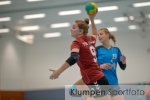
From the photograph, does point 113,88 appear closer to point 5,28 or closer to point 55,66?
point 55,66

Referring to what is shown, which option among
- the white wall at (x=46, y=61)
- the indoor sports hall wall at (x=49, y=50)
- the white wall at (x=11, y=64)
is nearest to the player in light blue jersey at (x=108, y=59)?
the indoor sports hall wall at (x=49, y=50)

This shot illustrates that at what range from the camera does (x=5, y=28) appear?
7.04 metres

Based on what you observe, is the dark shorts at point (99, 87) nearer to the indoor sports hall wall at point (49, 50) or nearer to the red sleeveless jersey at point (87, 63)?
the red sleeveless jersey at point (87, 63)

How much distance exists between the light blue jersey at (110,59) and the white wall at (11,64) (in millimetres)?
4127

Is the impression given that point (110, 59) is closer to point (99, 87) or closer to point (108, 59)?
point (108, 59)

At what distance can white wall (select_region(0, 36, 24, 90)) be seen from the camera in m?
6.72

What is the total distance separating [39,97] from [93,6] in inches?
140

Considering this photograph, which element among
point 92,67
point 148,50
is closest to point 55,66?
point 148,50

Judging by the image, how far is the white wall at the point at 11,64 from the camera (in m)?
6.72

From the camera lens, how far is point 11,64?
6.95 metres

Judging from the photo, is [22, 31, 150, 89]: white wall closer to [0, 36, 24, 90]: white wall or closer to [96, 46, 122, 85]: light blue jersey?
[0, 36, 24, 90]: white wall

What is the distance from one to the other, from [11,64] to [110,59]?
456 centimetres

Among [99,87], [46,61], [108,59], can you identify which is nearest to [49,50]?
[46,61]

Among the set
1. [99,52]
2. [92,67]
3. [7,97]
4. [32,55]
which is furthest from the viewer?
[32,55]
